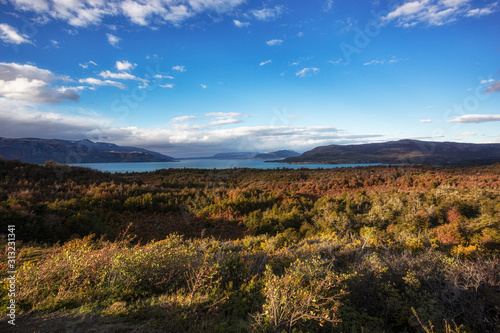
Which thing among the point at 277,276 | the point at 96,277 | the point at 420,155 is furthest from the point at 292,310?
the point at 420,155

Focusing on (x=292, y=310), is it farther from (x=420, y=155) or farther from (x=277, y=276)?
(x=420, y=155)

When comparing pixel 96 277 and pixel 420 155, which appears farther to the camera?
pixel 420 155

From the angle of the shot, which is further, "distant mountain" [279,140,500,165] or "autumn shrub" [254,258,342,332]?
"distant mountain" [279,140,500,165]

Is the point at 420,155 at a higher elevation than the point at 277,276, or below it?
higher

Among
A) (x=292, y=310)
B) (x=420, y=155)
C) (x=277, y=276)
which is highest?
(x=420, y=155)

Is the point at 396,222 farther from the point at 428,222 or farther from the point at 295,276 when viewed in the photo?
the point at 295,276

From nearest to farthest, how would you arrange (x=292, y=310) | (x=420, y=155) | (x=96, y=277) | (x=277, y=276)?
(x=292, y=310), (x=277, y=276), (x=96, y=277), (x=420, y=155)

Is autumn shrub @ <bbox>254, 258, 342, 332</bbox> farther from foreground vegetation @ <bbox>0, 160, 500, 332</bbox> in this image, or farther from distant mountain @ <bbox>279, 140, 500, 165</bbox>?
distant mountain @ <bbox>279, 140, 500, 165</bbox>

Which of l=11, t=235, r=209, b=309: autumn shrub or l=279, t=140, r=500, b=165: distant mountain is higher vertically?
l=279, t=140, r=500, b=165: distant mountain

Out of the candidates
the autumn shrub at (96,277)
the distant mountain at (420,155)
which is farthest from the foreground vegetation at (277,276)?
the distant mountain at (420,155)

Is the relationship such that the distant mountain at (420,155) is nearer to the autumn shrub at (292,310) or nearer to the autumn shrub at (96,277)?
the autumn shrub at (292,310)

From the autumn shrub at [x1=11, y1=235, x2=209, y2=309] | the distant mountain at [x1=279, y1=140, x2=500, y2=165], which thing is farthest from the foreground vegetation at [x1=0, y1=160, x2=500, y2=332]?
the distant mountain at [x1=279, y1=140, x2=500, y2=165]

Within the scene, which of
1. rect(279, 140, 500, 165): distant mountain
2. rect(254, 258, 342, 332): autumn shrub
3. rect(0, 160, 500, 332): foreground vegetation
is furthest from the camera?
rect(279, 140, 500, 165): distant mountain

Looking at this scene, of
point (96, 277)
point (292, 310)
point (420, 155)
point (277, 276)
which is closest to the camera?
point (292, 310)
